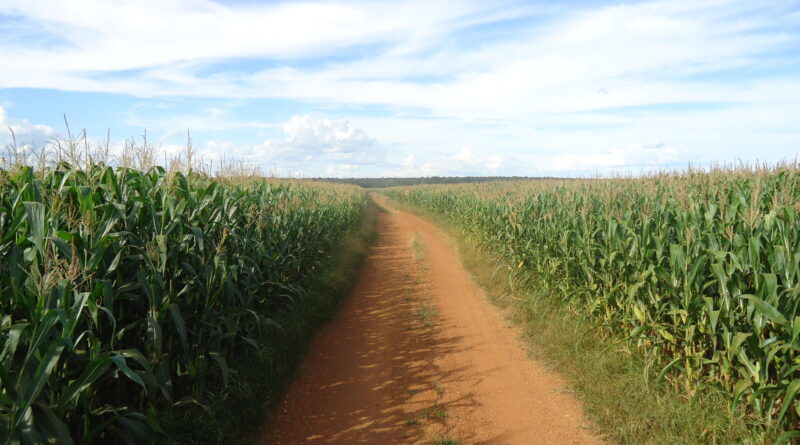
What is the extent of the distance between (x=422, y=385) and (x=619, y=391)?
2.55 metres

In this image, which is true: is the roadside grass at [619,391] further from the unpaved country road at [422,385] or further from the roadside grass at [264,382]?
the roadside grass at [264,382]

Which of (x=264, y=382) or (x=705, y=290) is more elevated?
(x=705, y=290)

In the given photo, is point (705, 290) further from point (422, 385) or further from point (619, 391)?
point (422, 385)

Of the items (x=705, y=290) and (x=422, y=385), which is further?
(x=422, y=385)

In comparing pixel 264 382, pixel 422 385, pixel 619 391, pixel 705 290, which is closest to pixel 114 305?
pixel 264 382

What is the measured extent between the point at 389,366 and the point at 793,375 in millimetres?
4801

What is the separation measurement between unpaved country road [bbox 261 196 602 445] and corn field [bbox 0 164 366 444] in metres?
0.88

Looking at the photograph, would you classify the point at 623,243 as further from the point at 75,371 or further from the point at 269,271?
the point at 75,371

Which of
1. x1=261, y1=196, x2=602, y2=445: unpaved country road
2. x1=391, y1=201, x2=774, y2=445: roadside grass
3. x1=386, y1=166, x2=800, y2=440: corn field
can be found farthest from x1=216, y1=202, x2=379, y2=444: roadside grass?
x1=386, y1=166, x2=800, y2=440: corn field

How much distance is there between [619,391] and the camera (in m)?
5.57

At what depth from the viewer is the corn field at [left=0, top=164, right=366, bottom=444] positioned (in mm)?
3117

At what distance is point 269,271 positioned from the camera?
7.05m

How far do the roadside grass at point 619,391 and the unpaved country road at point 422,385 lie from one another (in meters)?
0.27

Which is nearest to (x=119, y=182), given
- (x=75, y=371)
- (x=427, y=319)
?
(x=75, y=371)
